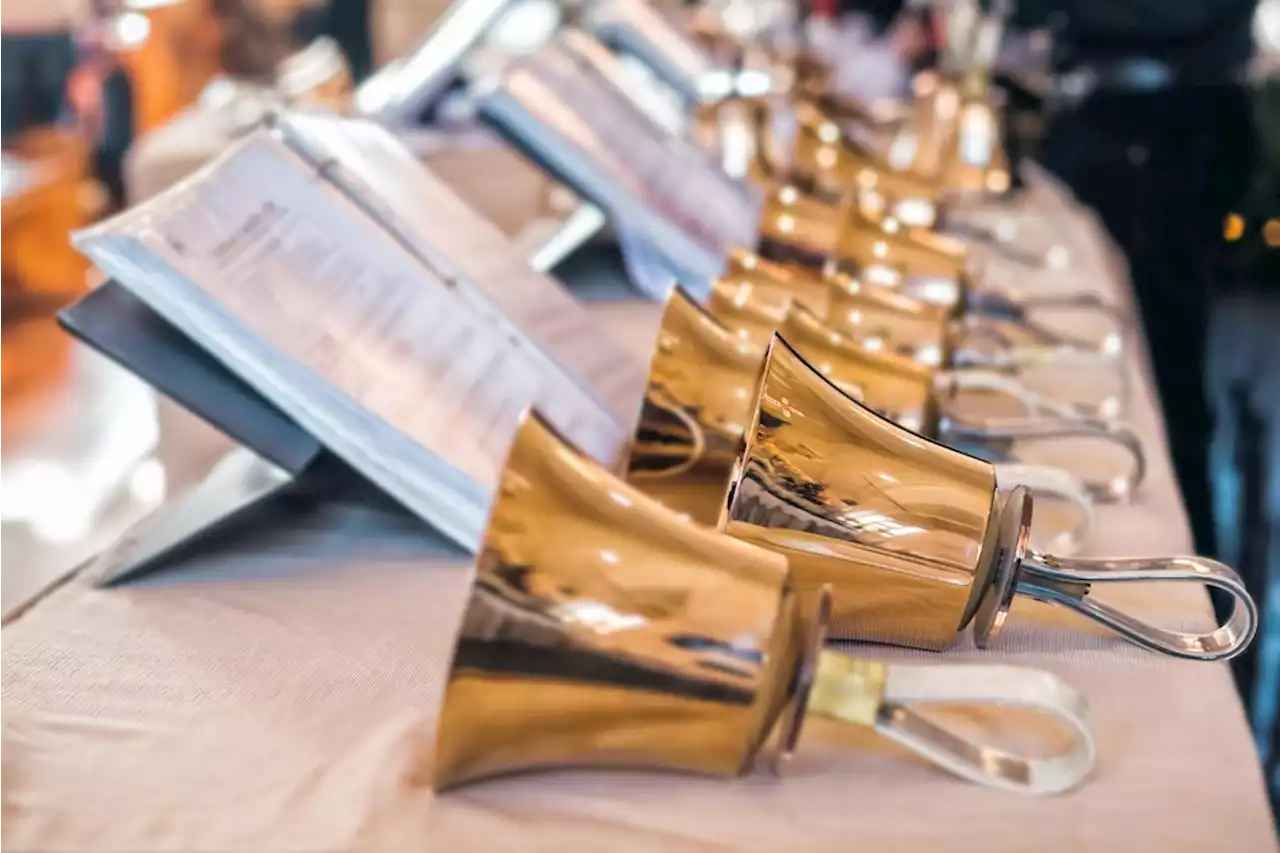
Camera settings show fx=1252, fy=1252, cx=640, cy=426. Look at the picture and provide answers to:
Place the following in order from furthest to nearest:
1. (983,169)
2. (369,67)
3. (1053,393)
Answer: (369,67) < (983,169) < (1053,393)

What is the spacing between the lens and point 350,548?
26.9 inches

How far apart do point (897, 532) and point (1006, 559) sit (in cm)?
4

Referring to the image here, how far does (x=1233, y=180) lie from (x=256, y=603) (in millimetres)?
1697

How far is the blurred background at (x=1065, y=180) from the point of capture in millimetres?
1357

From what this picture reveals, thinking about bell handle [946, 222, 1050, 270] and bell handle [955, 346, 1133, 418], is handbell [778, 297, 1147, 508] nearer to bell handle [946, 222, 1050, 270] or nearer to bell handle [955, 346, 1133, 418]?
bell handle [955, 346, 1133, 418]

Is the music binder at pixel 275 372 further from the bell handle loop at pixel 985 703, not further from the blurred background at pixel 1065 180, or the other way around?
the bell handle loop at pixel 985 703

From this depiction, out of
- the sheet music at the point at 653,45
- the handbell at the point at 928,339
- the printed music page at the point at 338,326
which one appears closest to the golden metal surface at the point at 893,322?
the handbell at the point at 928,339

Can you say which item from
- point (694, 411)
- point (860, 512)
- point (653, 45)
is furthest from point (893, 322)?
point (653, 45)

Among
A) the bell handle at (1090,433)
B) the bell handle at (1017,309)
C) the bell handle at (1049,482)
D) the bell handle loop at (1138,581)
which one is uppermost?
the bell handle at (1017,309)

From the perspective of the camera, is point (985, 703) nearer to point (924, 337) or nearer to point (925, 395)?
point (925, 395)

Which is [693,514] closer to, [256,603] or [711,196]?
[256,603]

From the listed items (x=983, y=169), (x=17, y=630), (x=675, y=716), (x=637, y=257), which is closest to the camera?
(x=675, y=716)

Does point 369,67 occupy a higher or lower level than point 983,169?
higher

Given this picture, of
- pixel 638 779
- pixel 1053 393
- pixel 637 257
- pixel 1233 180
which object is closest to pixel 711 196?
pixel 637 257
